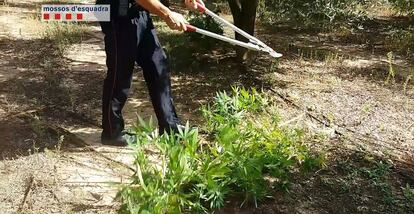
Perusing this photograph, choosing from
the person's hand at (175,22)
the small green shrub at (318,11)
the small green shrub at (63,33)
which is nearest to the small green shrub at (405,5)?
the small green shrub at (318,11)

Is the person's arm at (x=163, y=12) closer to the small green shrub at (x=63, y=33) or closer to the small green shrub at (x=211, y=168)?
the small green shrub at (x=211, y=168)

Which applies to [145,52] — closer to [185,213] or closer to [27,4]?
[185,213]

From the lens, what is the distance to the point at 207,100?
4629mm

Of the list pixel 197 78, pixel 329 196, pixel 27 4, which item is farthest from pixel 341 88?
pixel 27 4

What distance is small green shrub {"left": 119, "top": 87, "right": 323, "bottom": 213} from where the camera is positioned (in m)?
2.69

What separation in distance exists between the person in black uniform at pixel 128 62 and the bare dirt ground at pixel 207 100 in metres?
0.27

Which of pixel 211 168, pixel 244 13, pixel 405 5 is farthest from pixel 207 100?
pixel 405 5

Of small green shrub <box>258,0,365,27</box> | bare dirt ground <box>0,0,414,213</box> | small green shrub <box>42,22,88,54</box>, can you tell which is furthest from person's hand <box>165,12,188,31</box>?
small green shrub <box>258,0,365,27</box>

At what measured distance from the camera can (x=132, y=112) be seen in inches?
174

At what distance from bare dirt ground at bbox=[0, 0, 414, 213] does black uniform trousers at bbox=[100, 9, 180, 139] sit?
31 centimetres

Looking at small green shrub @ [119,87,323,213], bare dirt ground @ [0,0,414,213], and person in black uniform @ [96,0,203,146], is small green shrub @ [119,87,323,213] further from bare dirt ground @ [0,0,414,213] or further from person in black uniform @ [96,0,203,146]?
person in black uniform @ [96,0,203,146]

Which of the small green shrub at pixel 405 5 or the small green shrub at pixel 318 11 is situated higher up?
the small green shrub at pixel 405 5

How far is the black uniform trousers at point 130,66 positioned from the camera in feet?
11.5

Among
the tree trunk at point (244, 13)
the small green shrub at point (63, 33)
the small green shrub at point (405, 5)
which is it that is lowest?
the small green shrub at point (63, 33)
